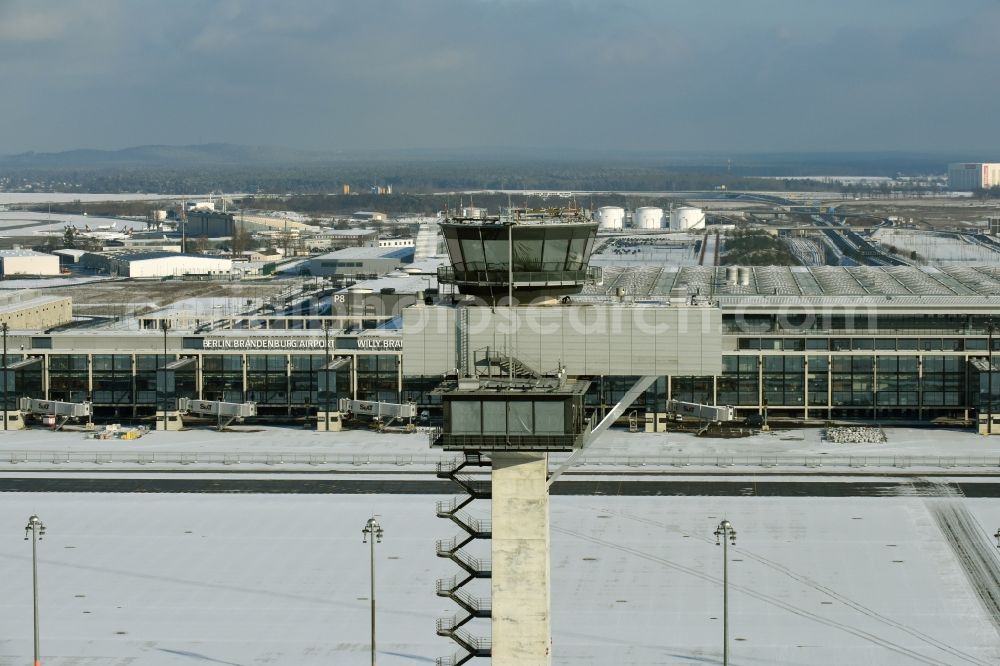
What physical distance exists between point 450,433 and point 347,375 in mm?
71796

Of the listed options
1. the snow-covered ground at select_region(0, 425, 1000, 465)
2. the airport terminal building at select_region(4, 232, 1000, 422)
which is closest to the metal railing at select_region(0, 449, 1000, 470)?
the snow-covered ground at select_region(0, 425, 1000, 465)

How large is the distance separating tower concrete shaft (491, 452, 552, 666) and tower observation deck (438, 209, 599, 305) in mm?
4205

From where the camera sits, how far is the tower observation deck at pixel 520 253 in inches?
1640

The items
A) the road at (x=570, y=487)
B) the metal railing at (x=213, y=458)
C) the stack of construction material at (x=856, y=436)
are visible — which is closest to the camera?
the road at (x=570, y=487)

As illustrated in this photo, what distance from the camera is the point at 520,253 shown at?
138 ft

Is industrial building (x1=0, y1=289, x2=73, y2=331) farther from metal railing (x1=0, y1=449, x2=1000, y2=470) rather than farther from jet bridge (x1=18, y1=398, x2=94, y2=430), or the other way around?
metal railing (x1=0, y1=449, x2=1000, y2=470)

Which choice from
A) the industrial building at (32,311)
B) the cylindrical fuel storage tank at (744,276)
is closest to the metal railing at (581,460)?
the cylindrical fuel storage tank at (744,276)

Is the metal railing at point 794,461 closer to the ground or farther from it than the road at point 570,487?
farther from it

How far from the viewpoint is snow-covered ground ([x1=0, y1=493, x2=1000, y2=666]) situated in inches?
2406

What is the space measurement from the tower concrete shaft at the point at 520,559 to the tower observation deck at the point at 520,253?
166 inches

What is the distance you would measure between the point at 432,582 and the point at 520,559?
28.4 metres

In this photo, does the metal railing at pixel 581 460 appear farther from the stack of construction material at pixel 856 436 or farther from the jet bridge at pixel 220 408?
the jet bridge at pixel 220 408

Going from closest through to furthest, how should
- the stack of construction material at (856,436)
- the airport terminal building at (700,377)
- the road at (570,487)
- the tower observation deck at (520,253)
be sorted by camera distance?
1. the tower observation deck at (520,253)
2. the road at (570,487)
3. the stack of construction material at (856,436)
4. the airport terminal building at (700,377)

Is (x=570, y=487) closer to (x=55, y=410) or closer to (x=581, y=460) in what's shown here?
(x=581, y=460)
